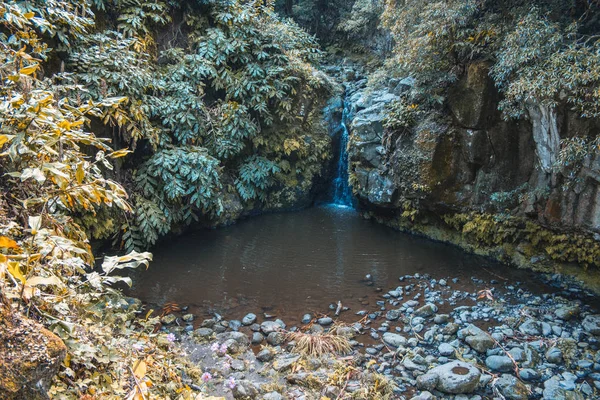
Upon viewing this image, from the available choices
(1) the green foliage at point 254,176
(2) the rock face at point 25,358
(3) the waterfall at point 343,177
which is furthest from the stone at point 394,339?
(3) the waterfall at point 343,177

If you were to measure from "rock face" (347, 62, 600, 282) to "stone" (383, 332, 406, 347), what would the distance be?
368 cm

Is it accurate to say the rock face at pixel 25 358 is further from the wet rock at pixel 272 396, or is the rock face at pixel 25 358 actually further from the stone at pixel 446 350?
the stone at pixel 446 350

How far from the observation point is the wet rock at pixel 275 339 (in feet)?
16.0

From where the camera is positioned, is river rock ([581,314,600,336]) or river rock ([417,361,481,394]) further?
river rock ([581,314,600,336])

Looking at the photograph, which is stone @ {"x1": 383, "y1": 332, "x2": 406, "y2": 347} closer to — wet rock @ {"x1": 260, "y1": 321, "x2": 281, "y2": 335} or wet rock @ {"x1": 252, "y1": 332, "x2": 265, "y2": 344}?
wet rock @ {"x1": 260, "y1": 321, "x2": 281, "y2": 335}

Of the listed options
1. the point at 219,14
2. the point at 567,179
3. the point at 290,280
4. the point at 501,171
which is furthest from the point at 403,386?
the point at 219,14

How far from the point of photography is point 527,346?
4.64 meters

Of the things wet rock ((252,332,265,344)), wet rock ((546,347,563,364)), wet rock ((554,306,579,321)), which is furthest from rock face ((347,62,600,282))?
wet rock ((252,332,265,344))

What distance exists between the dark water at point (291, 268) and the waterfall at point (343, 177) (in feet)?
7.07

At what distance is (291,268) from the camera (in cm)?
734

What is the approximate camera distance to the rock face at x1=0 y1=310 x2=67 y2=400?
4.75ft

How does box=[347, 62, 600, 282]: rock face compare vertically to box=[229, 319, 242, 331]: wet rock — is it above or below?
above

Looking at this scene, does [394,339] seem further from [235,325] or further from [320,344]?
[235,325]

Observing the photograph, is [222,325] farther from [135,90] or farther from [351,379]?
[135,90]
